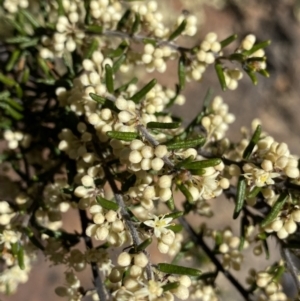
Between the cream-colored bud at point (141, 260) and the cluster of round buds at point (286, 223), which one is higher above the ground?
the cream-colored bud at point (141, 260)

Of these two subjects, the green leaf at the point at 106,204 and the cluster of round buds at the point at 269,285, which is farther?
the cluster of round buds at the point at 269,285

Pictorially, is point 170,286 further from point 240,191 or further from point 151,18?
point 151,18

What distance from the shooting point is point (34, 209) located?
825 mm

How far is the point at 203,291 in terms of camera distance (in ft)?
2.91

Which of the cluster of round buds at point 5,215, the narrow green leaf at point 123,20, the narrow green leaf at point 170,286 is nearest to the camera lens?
the narrow green leaf at point 170,286

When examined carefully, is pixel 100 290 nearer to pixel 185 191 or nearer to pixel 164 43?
pixel 185 191

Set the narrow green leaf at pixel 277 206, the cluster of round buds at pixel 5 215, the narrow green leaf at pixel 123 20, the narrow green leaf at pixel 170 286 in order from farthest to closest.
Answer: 1. the narrow green leaf at pixel 123 20
2. the cluster of round buds at pixel 5 215
3. the narrow green leaf at pixel 277 206
4. the narrow green leaf at pixel 170 286

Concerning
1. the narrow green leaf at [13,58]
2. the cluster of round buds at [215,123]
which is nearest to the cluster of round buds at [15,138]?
the narrow green leaf at [13,58]

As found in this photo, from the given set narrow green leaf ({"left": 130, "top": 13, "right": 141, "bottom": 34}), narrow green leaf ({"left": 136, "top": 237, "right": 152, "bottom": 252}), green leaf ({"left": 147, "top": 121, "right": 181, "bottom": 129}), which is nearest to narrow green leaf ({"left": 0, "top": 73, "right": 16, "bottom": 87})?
narrow green leaf ({"left": 130, "top": 13, "right": 141, "bottom": 34})

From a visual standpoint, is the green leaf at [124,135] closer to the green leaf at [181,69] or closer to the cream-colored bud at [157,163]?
the cream-colored bud at [157,163]

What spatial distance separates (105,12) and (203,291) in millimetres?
536

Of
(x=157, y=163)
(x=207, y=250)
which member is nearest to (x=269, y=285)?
(x=207, y=250)

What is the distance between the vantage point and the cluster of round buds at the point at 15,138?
2.89 ft

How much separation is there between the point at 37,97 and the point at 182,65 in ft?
0.96
